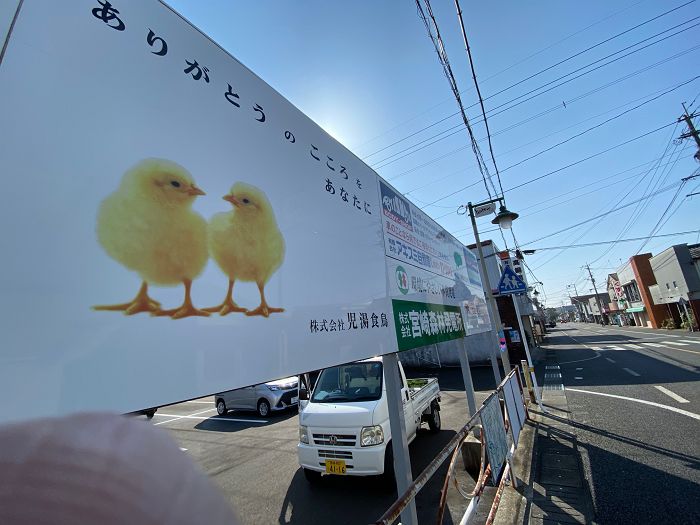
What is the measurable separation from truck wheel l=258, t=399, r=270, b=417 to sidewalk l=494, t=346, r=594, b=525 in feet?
27.4

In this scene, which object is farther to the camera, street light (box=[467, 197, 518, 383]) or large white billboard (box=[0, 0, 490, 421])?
street light (box=[467, 197, 518, 383])

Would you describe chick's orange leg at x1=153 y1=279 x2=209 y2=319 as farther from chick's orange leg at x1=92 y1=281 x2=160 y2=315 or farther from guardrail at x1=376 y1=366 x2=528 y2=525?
guardrail at x1=376 y1=366 x2=528 y2=525

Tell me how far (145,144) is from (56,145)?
317mm

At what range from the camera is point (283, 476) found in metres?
5.77

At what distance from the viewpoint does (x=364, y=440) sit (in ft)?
15.1

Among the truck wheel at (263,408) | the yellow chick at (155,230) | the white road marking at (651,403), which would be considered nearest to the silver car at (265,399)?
the truck wheel at (263,408)

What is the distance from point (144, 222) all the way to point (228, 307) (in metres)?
0.52

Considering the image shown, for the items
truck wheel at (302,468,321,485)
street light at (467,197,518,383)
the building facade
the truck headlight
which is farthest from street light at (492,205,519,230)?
the building facade

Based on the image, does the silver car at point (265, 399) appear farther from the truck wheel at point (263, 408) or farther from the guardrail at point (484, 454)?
the guardrail at point (484, 454)

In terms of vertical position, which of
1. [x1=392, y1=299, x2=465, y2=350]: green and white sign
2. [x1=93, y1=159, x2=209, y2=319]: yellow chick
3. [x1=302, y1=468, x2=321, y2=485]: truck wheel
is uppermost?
[x1=93, y1=159, x2=209, y2=319]: yellow chick

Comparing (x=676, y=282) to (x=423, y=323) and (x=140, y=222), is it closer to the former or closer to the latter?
(x=423, y=323)

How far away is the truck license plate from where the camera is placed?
4625 mm

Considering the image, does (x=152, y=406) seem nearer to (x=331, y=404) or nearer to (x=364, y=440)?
(x=364, y=440)

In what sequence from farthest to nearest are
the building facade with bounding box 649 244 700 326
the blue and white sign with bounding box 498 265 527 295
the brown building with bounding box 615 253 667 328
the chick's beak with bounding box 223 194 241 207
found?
the brown building with bounding box 615 253 667 328 < the building facade with bounding box 649 244 700 326 < the blue and white sign with bounding box 498 265 527 295 < the chick's beak with bounding box 223 194 241 207
